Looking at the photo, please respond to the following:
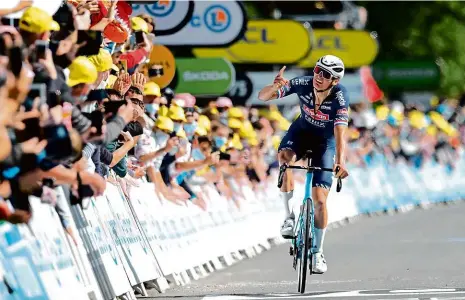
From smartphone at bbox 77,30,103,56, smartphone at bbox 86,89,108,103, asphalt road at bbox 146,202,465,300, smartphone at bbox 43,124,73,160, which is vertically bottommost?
asphalt road at bbox 146,202,465,300

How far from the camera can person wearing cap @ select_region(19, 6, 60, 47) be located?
1086 cm

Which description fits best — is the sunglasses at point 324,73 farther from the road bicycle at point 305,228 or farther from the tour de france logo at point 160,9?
the tour de france logo at point 160,9

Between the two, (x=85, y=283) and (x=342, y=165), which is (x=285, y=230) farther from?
(x=85, y=283)

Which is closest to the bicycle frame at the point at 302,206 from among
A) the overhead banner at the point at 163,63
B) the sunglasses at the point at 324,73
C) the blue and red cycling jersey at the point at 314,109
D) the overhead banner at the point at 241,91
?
the blue and red cycling jersey at the point at 314,109

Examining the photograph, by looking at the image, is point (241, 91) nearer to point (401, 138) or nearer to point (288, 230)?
point (401, 138)

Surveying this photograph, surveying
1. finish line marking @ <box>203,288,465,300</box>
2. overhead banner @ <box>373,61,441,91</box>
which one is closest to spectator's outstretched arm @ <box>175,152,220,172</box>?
finish line marking @ <box>203,288,465,300</box>

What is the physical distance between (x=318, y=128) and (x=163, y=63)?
326 inches

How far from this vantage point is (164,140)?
1892 centimetres

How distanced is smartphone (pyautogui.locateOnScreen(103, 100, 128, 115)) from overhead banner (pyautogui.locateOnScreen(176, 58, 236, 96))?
1434 cm

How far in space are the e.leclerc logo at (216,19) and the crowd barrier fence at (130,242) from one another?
305 cm

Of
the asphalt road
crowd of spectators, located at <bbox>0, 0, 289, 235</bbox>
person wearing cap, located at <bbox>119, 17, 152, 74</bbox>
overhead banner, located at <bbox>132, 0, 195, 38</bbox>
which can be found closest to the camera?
crowd of spectators, located at <bbox>0, 0, 289, 235</bbox>

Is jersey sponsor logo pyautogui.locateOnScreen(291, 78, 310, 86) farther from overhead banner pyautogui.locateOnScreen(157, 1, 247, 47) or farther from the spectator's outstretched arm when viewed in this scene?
overhead banner pyautogui.locateOnScreen(157, 1, 247, 47)

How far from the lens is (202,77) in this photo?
88.1 ft

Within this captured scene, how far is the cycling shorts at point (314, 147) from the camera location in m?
15.5
